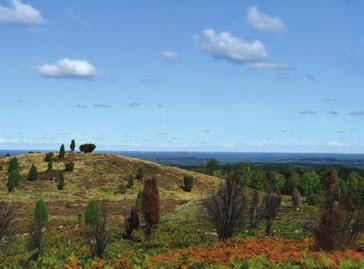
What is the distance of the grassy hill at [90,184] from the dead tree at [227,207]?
3723cm

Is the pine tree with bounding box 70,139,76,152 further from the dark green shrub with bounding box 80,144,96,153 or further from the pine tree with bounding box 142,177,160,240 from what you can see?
the pine tree with bounding box 142,177,160,240

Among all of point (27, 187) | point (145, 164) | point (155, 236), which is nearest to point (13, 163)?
point (27, 187)

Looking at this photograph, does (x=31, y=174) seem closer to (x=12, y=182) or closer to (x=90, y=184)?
(x=12, y=182)

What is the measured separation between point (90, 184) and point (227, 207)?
63.7m

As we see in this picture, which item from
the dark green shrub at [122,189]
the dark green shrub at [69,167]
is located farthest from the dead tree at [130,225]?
the dark green shrub at [69,167]

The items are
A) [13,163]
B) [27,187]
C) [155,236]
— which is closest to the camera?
[155,236]

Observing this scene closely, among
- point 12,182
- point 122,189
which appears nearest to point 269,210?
point 122,189

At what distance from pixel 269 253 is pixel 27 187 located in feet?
233

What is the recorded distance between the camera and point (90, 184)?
317ft

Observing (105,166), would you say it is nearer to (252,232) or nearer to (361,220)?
(252,232)

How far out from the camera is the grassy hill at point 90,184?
79500 millimetres

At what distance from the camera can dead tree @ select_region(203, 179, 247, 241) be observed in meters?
36.1

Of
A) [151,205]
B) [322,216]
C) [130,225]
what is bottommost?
[130,225]

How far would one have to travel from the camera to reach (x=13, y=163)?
97062 mm
